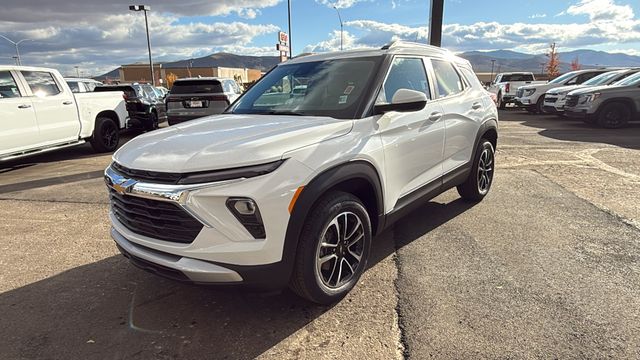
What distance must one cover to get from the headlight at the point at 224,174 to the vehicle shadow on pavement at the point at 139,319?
0.67 m

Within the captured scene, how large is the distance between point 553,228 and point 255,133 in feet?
11.5

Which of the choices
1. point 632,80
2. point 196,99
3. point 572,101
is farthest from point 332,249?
point 632,80

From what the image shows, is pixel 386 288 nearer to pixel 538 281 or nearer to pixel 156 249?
pixel 538 281

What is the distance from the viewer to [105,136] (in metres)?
9.94

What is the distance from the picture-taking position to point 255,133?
2.73 m

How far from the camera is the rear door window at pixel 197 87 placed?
11102mm

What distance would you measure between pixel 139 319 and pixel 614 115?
572 inches

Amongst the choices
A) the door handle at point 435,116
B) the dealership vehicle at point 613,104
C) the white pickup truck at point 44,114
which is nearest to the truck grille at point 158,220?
the door handle at point 435,116

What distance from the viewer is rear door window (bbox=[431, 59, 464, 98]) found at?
14.1ft

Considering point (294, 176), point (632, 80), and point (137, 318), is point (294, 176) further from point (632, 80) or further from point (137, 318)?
point (632, 80)

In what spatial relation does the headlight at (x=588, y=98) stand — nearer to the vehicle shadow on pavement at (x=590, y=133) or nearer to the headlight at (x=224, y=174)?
the vehicle shadow on pavement at (x=590, y=133)

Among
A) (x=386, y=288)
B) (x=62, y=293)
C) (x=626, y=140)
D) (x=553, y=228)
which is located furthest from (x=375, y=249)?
(x=626, y=140)

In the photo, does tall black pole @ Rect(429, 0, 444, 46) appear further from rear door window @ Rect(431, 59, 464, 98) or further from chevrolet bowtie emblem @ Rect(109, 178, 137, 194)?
chevrolet bowtie emblem @ Rect(109, 178, 137, 194)

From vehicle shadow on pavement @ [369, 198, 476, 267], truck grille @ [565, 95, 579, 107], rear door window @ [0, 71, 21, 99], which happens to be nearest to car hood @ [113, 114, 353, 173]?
vehicle shadow on pavement @ [369, 198, 476, 267]
